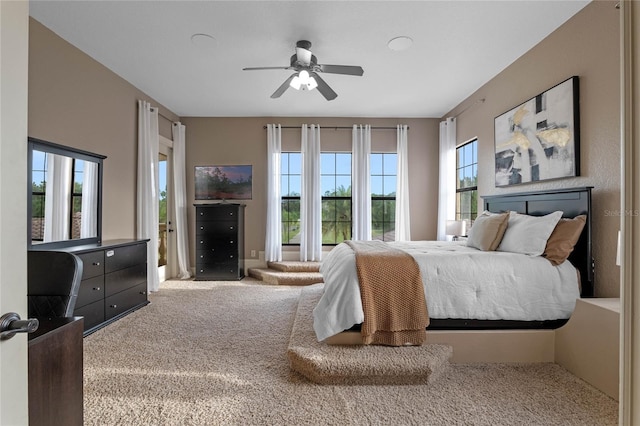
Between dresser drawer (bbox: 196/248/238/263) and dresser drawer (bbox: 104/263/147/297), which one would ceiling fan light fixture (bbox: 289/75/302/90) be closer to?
dresser drawer (bbox: 104/263/147/297)

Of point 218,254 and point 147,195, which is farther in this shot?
point 218,254

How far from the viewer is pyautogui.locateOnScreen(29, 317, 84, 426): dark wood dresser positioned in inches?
37.3

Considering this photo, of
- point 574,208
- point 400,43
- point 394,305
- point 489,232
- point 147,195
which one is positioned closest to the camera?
point 394,305

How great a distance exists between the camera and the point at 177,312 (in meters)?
3.53

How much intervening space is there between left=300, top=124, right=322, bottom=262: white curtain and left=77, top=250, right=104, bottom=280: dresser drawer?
9.88 feet

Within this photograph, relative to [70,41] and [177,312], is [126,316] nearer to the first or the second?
[177,312]

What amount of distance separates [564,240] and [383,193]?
3.47 metres

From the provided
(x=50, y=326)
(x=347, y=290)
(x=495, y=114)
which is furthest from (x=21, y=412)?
(x=495, y=114)

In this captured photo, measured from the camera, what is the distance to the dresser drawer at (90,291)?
2.79m

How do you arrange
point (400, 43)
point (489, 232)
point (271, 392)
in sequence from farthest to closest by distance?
point (400, 43) < point (489, 232) < point (271, 392)

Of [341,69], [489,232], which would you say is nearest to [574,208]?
[489,232]

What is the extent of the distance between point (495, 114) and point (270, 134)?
3400 millimetres

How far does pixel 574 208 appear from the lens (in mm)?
2566

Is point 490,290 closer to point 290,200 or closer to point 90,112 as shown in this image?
point 290,200
